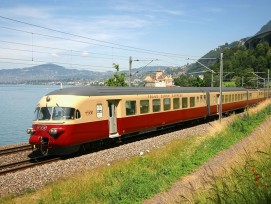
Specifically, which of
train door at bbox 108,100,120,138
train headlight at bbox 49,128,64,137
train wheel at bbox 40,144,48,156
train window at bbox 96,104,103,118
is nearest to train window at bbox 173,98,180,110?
train door at bbox 108,100,120,138

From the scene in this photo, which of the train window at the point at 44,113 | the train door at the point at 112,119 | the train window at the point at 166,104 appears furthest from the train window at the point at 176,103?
the train window at the point at 44,113

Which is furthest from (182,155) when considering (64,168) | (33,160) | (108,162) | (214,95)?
(214,95)

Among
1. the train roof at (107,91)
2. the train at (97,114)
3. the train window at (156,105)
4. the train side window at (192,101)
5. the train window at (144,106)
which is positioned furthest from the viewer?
the train side window at (192,101)

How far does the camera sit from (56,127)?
14.7 metres

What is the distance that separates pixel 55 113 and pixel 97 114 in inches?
81.1

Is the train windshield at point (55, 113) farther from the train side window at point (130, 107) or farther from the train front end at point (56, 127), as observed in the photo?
the train side window at point (130, 107)

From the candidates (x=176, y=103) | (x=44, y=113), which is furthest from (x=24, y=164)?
(x=176, y=103)

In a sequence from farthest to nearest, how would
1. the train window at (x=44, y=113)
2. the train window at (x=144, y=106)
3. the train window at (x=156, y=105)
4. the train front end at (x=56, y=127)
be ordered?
the train window at (x=156, y=105) → the train window at (x=144, y=106) → the train window at (x=44, y=113) → the train front end at (x=56, y=127)

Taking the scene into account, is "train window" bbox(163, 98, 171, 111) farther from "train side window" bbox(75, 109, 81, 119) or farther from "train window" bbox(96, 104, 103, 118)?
"train side window" bbox(75, 109, 81, 119)

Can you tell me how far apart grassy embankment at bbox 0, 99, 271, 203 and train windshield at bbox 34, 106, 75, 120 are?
11.7 feet

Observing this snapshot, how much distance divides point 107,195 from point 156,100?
12699mm

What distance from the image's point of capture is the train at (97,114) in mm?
14883

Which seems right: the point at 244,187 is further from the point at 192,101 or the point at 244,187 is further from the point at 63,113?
the point at 192,101

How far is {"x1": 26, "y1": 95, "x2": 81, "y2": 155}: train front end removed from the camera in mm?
14594
